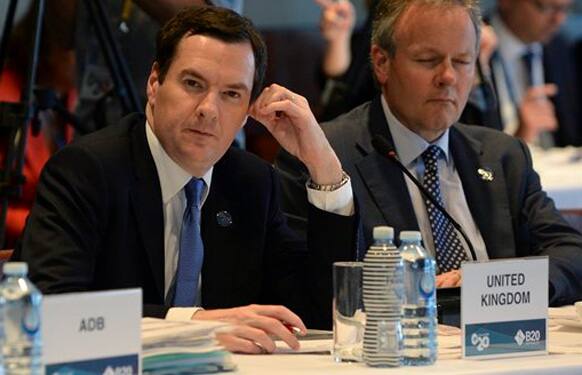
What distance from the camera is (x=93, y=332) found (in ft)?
7.15

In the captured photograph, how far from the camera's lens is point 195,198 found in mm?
3082

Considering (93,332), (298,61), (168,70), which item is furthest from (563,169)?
(93,332)

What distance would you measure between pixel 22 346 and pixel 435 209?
5.61 feet

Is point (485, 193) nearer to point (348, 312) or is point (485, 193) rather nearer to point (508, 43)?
point (348, 312)

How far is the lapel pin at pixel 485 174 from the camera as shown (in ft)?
12.4

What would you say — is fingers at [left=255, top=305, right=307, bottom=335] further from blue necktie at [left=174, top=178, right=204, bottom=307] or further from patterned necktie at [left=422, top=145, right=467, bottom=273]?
patterned necktie at [left=422, top=145, right=467, bottom=273]

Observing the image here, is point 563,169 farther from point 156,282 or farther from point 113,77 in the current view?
point 156,282

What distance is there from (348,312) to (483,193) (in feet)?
4.32

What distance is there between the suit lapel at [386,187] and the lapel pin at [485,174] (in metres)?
0.25

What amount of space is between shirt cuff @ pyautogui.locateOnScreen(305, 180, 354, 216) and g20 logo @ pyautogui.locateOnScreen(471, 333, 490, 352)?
680mm

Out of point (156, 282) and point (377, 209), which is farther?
point (377, 209)

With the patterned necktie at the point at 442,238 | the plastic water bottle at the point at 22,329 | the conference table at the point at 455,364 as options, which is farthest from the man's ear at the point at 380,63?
the plastic water bottle at the point at 22,329

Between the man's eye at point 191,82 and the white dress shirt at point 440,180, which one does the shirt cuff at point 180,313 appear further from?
the white dress shirt at point 440,180

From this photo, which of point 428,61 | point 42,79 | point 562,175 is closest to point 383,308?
point 428,61
